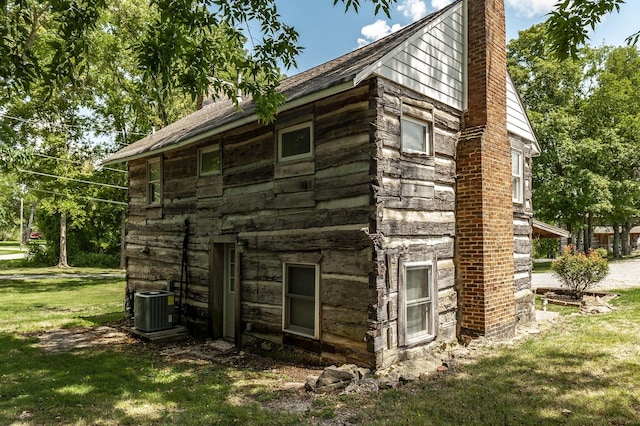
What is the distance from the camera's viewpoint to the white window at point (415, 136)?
8.33 m

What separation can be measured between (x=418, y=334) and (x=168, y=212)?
8.15 meters

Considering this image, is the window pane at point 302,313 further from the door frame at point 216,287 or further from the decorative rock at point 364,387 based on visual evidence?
the door frame at point 216,287

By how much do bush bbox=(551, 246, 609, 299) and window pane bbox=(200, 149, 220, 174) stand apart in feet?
41.0

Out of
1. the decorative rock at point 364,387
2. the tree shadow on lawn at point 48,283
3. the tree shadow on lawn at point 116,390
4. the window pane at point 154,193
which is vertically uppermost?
the window pane at point 154,193

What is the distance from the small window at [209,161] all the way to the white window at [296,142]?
8.38 feet

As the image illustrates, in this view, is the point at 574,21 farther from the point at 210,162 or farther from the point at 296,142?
the point at 210,162

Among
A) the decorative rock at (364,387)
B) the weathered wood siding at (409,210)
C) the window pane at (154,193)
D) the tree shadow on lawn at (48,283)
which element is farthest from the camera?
the tree shadow on lawn at (48,283)

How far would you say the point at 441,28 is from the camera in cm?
916

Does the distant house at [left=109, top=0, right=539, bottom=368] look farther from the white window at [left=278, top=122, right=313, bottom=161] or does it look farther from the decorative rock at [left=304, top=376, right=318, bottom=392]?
the decorative rock at [left=304, top=376, right=318, bottom=392]

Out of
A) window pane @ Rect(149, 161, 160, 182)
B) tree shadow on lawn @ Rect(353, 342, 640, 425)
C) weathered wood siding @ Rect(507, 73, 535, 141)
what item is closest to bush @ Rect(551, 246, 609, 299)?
weathered wood siding @ Rect(507, 73, 535, 141)

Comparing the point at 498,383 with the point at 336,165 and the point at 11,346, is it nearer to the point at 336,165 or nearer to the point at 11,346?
the point at 336,165

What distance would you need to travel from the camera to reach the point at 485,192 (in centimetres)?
915

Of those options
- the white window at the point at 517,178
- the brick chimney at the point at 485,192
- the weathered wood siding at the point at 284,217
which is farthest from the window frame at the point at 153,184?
the white window at the point at 517,178

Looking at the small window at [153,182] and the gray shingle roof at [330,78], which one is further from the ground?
the gray shingle roof at [330,78]
